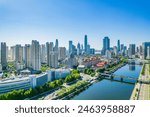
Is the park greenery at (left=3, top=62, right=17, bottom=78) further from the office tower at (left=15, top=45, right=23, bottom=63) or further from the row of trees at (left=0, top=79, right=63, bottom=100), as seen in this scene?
the row of trees at (left=0, top=79, right=63, bottom=100)

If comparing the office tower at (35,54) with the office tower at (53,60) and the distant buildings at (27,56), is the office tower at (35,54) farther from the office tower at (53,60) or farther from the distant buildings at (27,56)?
the office tower at (53,60)

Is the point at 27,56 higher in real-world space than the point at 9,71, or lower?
higher

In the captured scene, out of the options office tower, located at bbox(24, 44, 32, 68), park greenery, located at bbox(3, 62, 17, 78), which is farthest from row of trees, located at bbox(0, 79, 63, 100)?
office tower, located at bbox(24, 44, 32, 68)

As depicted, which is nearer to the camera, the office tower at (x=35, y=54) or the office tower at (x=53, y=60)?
the office tower at (x=35, y=54)

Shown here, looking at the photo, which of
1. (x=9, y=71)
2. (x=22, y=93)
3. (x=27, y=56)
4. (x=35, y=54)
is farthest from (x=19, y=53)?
(x=22, y=93)

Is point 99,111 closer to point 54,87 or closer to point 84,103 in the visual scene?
point 84,103

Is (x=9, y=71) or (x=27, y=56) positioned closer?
(x=9, y=71)

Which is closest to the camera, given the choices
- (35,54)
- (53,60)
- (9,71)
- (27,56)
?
(35,54)

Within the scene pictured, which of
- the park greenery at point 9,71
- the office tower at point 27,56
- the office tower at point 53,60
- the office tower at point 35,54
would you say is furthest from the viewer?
the office tower at point 53,60

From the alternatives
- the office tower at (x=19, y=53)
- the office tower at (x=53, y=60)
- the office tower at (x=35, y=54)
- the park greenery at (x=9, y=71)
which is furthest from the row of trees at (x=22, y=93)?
the office tower at (x=19, y=53)

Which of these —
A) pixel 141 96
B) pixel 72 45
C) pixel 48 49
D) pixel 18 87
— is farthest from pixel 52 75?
pixel 72 45

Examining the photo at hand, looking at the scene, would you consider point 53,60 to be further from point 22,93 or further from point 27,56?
point 22,93
